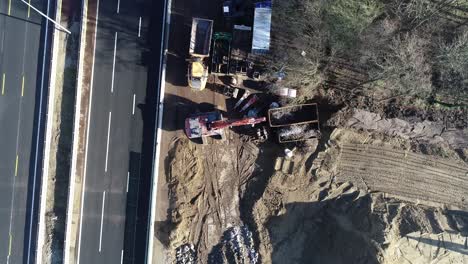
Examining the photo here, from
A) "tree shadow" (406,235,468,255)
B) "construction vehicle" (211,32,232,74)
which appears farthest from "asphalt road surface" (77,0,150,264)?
"tree shadow" (406,235,468,255)

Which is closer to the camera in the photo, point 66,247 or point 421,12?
point 421,12

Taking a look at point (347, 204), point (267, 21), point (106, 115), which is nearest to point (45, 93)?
point (106, 115)

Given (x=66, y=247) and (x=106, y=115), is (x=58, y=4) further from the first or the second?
(x=66, y=247)

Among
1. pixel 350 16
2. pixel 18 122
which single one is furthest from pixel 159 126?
pixel 350 16

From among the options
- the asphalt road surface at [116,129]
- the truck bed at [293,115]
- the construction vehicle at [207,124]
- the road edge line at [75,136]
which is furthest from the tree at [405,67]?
the road edge line at [75,136]

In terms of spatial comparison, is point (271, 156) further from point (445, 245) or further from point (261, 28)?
point (445, 245)

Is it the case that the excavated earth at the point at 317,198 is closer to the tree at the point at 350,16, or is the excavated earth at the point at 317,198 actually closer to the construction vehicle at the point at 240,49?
the construction vehicle at the point at 240,49
